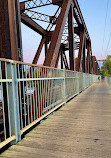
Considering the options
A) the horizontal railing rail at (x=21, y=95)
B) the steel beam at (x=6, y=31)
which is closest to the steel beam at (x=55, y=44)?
the horizontal railing rail at (x=21, y=95)

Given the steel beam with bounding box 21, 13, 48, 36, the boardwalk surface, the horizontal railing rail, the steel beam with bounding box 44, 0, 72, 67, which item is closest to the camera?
the boardwalk surface

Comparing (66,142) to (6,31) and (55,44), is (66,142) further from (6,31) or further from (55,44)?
(55,44)

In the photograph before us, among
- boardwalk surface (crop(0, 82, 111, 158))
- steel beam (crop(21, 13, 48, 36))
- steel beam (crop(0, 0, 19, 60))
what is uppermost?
steel beam (crop(21, 13, 48, 36))

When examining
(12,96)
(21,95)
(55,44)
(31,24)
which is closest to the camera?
(12,96)

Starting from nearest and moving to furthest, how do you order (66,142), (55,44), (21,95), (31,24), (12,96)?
(12,96)
(66,142)
(21,95)
(55,44)
(31,24)

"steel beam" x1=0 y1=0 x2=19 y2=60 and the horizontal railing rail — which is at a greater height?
"steel beam" x1=0 y1=0 x2=19 y2=60

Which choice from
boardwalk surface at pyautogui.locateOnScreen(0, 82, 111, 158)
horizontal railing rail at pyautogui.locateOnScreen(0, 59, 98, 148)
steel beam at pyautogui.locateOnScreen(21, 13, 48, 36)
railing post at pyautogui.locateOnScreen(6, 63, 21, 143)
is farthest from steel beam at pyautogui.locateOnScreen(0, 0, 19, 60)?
steel beam at pyautogui.locateOnScreen(21, 13, 48, 36)

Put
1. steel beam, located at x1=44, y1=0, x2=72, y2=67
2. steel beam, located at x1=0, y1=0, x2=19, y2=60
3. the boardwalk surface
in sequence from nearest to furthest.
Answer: the boardwalk surface, steel beam, located at x1=0, y1=0, x2=19, y2=60, steel beam, located at x1=44, y1=0, x2=72, y2=67

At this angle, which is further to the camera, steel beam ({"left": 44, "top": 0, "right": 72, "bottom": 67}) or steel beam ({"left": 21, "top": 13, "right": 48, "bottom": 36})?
steel beam ({"left": 21, "top": 13, "right": 48, "bottom": 36})

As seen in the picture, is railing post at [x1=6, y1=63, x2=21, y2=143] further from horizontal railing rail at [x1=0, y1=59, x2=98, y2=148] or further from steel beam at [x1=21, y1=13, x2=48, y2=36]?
steel beam at [x1=21, y1=13, x2=48, y2=36]

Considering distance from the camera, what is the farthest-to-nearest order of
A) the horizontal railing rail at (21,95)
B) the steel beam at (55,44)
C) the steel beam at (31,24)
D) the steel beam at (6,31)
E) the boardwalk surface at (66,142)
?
1. the steel beam at (31,24)
2. the steel beam at (55,44)
3. the steel beam at (6,31)
4. the horizontal railing rail at (21,95)
5. the boardwalk surface at (66,142)

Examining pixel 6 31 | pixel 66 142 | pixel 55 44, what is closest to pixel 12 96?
pixel 66 142

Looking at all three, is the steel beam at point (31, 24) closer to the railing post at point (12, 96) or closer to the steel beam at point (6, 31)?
the steel beam at point (6, 31)

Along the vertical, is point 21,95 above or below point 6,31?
below
